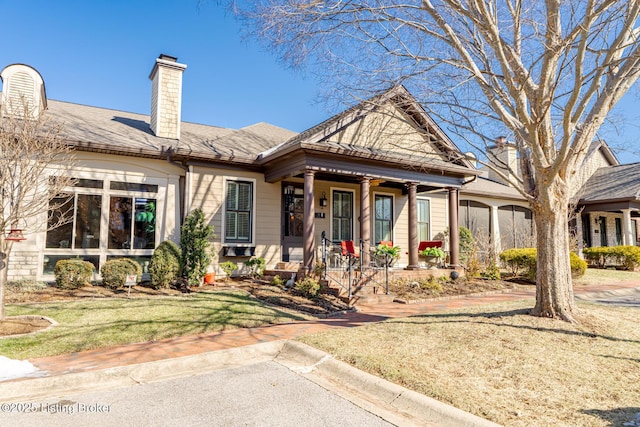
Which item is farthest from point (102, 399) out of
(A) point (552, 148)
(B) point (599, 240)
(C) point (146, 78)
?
(B) point (599, 240)

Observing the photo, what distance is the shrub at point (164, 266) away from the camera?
8906mm

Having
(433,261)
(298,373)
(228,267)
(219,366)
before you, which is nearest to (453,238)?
(433,261)

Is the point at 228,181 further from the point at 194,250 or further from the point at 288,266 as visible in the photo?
the point at 288,266

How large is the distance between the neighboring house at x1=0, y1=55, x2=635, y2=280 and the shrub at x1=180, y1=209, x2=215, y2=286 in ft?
3.84

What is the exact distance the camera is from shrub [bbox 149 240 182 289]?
8906 millimetres

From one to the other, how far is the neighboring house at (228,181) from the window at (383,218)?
0.12 ft

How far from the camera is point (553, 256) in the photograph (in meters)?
5.86

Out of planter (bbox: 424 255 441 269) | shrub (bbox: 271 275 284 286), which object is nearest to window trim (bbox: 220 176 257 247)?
shrub (bbox: 271 275 284 286)

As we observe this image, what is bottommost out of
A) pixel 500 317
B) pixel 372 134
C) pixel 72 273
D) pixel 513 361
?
pixel 513 361

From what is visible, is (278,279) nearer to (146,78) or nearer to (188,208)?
(188,208)

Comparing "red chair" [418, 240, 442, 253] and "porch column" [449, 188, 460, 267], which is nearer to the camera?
"porch column" [449, 188, 460, 267]

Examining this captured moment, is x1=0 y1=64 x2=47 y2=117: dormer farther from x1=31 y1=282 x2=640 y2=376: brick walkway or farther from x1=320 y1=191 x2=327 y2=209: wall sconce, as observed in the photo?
x1=320 y1=191 x2=327 y2=209: wall sconce

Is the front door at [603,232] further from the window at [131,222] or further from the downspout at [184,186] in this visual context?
the window at [131,222]

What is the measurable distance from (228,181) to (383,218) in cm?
564
